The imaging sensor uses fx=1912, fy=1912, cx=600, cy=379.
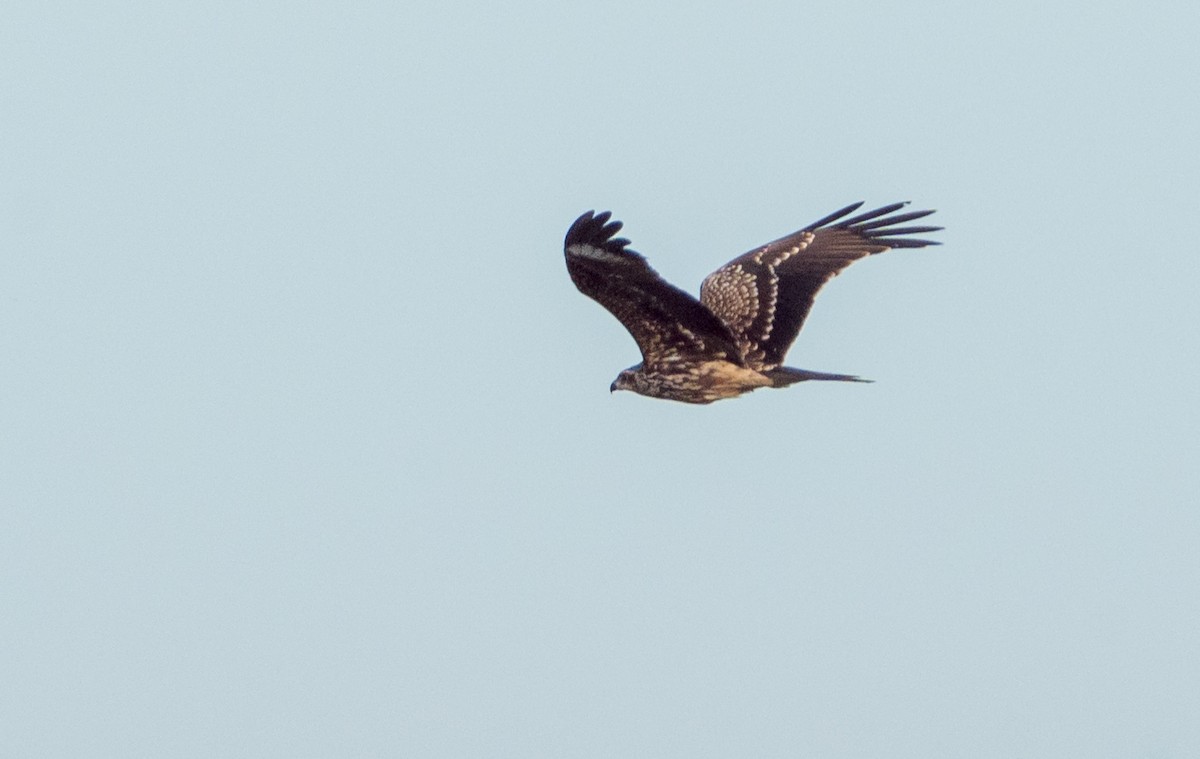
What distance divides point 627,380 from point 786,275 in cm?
193

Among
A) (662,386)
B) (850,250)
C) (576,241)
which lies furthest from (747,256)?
(576,241)

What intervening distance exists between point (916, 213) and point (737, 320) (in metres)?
2.81

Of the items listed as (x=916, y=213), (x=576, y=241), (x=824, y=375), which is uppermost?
(x=916, y=213)

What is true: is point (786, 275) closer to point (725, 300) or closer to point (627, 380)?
point (725, 300)

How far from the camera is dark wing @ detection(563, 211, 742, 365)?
14.2 meters

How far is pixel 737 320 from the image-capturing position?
17344 mm

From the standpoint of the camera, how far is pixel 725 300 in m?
A: 17.7

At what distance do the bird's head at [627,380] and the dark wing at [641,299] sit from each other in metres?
0.49

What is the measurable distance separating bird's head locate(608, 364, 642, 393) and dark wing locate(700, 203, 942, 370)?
3.19ft

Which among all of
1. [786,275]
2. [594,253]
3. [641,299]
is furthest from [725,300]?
[594,253]

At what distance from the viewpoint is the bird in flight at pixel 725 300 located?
14.6m

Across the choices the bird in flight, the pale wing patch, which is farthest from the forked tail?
the pale wing patch

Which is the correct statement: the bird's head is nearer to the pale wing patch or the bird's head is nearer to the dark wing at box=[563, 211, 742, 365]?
the dark wing at box=[563, 211, 742, 365]

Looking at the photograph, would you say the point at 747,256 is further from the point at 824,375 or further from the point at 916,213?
the point at 824,375
